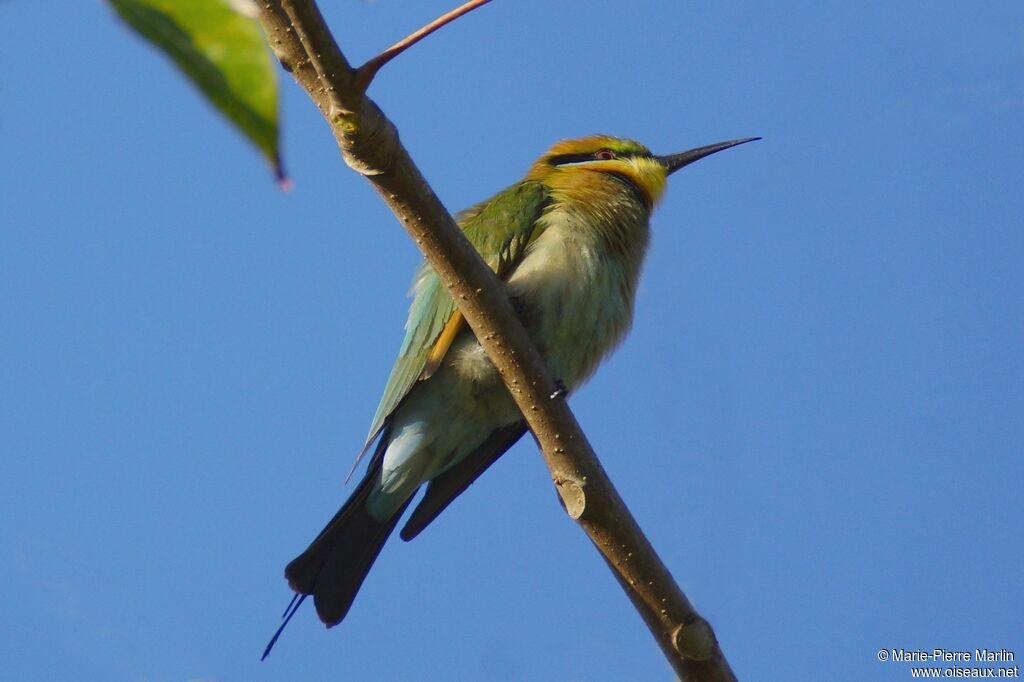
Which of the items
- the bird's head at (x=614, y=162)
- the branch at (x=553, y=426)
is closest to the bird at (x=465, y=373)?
the bird's head at (x=614, y=162)

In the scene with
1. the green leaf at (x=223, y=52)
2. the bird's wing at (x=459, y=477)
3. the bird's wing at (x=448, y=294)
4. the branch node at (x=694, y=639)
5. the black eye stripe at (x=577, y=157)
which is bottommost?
the green leaf at (x=223, y=52)

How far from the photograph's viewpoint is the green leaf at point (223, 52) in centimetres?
53

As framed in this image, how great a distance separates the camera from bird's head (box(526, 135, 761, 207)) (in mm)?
3482

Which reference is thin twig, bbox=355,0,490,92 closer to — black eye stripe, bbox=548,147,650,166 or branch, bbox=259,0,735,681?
branch, bbox=259,0,735,681

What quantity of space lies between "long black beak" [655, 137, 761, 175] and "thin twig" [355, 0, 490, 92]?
7.97 feet

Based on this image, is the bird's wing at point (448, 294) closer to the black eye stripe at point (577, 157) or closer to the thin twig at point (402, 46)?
the black eye stripe at point (577, 157)

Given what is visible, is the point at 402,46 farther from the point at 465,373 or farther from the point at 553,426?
the point at 465,373

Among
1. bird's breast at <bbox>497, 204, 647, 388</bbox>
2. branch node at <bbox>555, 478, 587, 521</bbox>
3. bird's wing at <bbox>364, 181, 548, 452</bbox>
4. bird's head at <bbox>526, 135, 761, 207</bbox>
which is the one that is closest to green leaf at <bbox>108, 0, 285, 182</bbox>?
branch node at <bbox>555, 478, 587, 521</bbox>

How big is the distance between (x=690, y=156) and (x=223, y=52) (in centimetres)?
334

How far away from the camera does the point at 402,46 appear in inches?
45.2

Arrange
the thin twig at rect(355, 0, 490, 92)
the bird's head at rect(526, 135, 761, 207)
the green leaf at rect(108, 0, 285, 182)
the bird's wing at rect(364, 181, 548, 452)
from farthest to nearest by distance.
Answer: the bird's head at rect(526, 135, 761, 207) < the bird's wing at rect(364, 181, 548, 452) < the thin twig at rect(355, 0, 490, 92) < the green leaf at rect(108, 0, 285, 182)

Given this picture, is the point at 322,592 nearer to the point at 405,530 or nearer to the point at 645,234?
the point at 405,530

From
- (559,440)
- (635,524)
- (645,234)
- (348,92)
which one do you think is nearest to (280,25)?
(348,92)

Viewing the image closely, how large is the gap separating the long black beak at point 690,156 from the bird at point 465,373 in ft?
2.22
